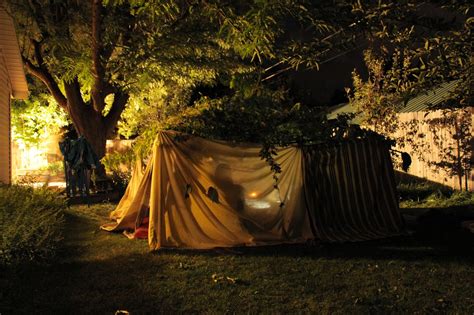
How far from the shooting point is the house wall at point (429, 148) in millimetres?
12398

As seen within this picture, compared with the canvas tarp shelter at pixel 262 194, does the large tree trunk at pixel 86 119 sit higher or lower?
higher

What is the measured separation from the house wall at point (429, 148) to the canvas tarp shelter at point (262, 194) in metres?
4.62

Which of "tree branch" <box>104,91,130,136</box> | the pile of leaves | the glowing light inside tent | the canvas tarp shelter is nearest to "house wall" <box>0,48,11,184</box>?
"tree branch" <box>104,91,130,136</box>

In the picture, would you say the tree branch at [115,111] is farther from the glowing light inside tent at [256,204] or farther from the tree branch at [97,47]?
the glowing light inside tent at [256,204]

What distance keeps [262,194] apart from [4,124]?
866 centimetres

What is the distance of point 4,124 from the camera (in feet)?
43.7

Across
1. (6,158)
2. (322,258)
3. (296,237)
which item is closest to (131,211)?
(296,237)

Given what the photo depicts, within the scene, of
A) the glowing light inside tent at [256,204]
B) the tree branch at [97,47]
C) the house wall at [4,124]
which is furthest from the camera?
the house wall at [4,124]

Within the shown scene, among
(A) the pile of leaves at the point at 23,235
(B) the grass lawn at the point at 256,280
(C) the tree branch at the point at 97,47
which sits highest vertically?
(C) the tree branch at the point at 97,47

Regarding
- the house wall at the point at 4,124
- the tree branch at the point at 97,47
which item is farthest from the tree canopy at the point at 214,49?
the house wall at the point at 4,124

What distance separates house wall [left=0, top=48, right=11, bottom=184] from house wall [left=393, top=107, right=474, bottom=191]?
36.7 ft

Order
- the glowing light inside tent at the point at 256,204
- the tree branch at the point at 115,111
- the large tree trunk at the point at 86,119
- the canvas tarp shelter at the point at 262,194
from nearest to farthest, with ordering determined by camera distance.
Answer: the canvas tarp shelter at the point at 262,194, the glowing light inside tent at the point at 256,204, the large tree trunk at the point at 86,119, the tree branch at the point at 115,111

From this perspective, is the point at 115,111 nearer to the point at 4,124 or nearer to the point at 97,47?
the point at 4,124

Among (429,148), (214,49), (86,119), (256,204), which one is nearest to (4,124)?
(86,119)
